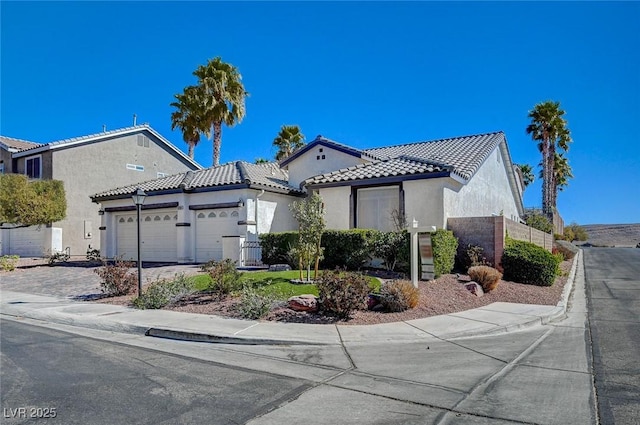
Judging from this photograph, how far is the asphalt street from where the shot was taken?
505 cm

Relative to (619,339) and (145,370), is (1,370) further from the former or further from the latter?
(619,339)

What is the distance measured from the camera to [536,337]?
868cm

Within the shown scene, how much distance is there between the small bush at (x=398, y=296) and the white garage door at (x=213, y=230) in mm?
11188

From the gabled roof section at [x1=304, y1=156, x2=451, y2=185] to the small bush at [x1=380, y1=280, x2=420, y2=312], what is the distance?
701 cm

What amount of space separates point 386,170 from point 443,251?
206 inches

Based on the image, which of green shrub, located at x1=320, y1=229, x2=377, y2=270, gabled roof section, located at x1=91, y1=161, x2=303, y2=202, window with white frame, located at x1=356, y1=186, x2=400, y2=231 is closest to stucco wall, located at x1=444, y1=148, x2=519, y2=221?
window with white frame, located at x1=356, y1=186, x2=400, y2=231

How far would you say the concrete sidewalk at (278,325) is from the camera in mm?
8336

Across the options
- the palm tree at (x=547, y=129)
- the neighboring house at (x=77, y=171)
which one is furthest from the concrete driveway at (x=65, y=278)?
the palm tree at (x=547, y=129)

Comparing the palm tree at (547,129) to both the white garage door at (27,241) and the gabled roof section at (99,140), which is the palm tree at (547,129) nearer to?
the gabled roof section at (99,140)

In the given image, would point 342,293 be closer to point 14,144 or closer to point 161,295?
point 161,295

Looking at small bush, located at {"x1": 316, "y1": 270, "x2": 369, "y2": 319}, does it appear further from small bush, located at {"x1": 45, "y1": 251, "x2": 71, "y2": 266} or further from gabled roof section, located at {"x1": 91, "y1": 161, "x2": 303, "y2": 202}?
small bush, located at {"x1": 45, "y1": 251, "x2": 71, "y2": 266}

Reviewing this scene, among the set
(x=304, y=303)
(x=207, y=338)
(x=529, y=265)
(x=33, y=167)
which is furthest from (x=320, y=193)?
(x=33, y=167)

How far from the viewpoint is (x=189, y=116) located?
3325cm

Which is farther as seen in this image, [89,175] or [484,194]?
[89,175]
